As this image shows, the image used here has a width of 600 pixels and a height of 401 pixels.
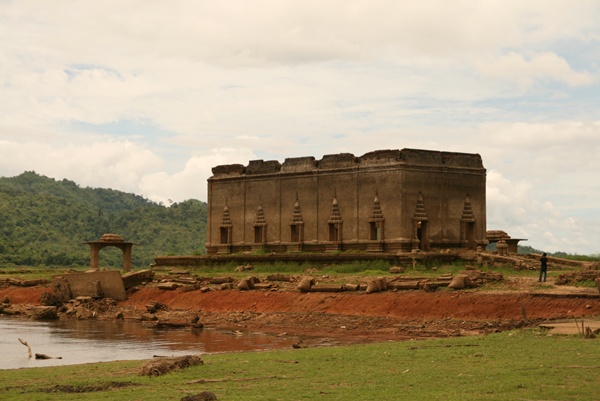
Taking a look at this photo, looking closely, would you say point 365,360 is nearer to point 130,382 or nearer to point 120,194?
point 130,382

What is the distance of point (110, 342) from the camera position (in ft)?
92.2

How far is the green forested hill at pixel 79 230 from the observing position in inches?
3153

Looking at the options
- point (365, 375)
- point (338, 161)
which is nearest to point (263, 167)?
point (338, 161)

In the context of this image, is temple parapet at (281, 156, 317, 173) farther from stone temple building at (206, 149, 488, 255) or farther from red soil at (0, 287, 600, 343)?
red soil at (0, 287, 600, 343)

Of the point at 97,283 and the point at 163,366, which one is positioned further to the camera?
the point at 97,283

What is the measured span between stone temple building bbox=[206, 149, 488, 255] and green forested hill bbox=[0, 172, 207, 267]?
33.0 metres

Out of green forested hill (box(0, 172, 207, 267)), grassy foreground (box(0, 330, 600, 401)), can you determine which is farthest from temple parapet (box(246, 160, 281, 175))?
green forested hill (box(0, 172, 207, 267))

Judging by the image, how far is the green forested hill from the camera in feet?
263

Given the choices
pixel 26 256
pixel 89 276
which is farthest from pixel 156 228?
pixel 89 276

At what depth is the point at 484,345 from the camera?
813 inches

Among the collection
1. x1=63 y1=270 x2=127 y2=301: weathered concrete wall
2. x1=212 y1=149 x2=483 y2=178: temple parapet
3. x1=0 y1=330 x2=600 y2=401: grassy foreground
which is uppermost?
x1=212 y1=149 x2=483 y2=178: temple parapet

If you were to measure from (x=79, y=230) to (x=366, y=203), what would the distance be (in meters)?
59.2

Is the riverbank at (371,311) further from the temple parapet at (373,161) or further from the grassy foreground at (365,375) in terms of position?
the temple parapet at (373,161)

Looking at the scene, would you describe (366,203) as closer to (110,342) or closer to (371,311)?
(371,311)
